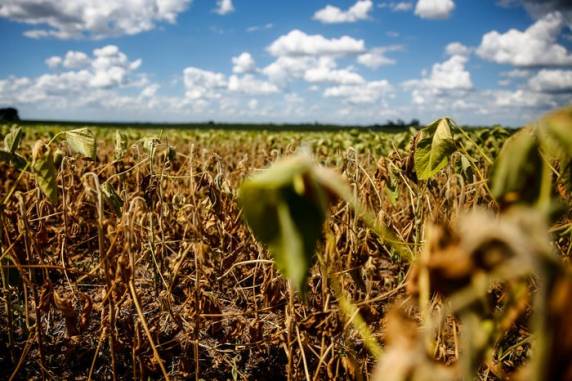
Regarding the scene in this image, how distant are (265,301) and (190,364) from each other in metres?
0.47

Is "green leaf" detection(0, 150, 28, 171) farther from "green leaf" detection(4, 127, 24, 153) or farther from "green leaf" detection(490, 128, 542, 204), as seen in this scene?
"green leaf" detection(490, 128, 542, 204)

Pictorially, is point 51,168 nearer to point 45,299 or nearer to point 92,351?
point 45,299

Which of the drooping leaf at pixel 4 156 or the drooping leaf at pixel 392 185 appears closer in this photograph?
the drooping leaf at pixel 4 156

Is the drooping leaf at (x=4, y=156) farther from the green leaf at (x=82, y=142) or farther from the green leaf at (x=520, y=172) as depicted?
the green leaf at (x=520, y=172)

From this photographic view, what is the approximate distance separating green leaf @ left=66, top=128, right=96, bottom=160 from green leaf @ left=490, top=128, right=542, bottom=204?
1230mm

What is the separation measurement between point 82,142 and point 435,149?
3.64 ft

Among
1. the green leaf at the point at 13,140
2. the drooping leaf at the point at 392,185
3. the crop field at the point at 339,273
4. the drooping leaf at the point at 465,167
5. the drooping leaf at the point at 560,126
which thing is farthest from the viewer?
the drooping leaf at the point at 392,185

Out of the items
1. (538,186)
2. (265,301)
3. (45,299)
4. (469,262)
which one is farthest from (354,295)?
(469,262)

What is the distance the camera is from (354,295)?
2.38 m

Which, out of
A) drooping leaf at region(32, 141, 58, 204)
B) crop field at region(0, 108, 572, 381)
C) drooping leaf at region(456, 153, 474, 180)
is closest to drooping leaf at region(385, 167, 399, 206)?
crop field at region(0, 108, 572, 381)

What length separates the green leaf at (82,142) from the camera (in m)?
1.43

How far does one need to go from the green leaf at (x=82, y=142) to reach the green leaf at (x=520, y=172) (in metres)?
1.23

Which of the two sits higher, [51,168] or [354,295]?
[51,168]

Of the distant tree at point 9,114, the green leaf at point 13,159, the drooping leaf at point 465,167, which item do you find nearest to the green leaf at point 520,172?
the drooping leaf at point 465,167
